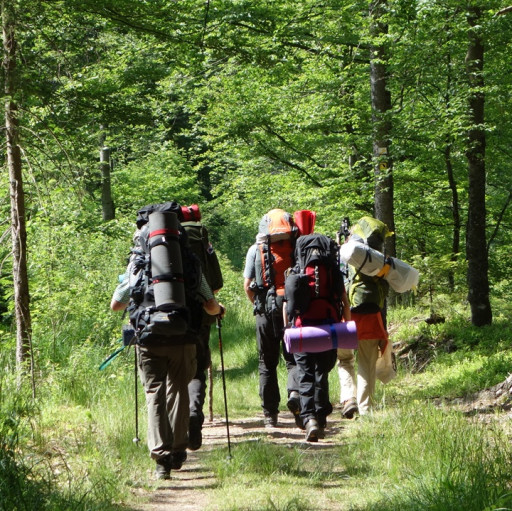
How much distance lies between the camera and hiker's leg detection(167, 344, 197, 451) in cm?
589

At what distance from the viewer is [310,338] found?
697 cm

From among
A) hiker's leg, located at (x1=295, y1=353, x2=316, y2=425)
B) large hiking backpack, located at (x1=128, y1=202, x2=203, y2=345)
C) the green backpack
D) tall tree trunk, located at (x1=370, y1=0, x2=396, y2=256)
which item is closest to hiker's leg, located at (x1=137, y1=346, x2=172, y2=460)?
large hiking backpack, located at (x1=128, y1=202, x2=203, y2=345)

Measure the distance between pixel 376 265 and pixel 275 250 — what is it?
1.04 meters

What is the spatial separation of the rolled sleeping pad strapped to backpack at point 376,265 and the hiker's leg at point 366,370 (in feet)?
2.27

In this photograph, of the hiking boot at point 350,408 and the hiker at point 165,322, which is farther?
the hiking boot at point 350,408

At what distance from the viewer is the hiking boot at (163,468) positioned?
19.0ft

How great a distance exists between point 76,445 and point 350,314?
117 inches

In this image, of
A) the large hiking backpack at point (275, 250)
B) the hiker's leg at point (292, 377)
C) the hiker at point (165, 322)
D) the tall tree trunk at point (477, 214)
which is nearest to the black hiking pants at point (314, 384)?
the hiker's leg at point (292, 377)

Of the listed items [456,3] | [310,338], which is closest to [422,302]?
[456,3]

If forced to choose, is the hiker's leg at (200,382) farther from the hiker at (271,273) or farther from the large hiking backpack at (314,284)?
the hiker at (271,273)

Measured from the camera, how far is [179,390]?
5957mm

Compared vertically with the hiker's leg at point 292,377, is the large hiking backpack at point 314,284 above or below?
above

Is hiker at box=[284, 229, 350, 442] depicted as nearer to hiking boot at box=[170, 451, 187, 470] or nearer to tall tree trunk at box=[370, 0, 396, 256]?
hiking boot at box=[170, 451, 187, 470]

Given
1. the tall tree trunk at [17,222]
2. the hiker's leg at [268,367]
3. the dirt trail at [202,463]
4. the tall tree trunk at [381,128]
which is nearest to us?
the dirt trail at [202,463]
